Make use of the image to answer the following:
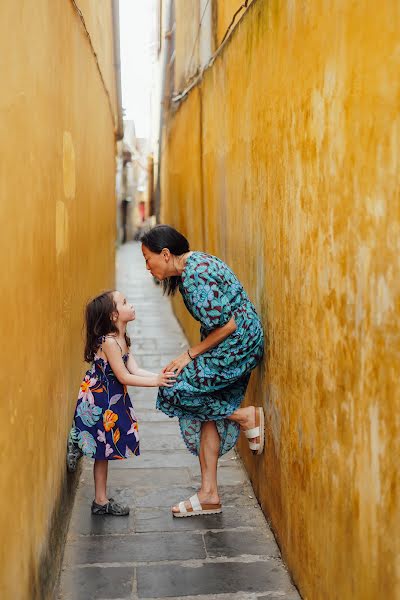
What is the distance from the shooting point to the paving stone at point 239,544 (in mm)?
3807

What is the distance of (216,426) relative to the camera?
425 cm

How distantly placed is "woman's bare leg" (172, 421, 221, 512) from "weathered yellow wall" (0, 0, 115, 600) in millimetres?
773

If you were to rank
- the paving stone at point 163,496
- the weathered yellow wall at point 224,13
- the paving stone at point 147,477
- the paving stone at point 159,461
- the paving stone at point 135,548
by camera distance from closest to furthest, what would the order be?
the paving stone at point 135,548
the paving stone at point 163,496
the paving stone at point 147,477
the weathered yellow wall at point 224,13
the paving stone at point 159,461

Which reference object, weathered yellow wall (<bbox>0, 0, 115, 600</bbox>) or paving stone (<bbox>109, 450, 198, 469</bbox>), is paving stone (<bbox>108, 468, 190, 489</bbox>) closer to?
paving stone (<bbox>109, 450, 198, 469</bbox>)

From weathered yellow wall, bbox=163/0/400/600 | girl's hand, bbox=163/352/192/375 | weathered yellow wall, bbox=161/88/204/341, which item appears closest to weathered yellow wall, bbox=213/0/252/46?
weathered yellow wall, bbox=163/0/400/600

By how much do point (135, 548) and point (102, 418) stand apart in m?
0.68

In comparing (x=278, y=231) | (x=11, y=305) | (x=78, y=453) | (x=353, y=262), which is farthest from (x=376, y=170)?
(x=78, y=453)

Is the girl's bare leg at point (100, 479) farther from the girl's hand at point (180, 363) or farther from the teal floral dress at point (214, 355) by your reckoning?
the girl's hand at point (180, 363)

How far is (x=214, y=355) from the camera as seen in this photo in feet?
12.9

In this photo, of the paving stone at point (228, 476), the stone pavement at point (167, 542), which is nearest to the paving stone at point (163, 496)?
the stone pavement at point (167, 542)

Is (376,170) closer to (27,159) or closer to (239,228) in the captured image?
(27,159)

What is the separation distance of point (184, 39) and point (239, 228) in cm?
612

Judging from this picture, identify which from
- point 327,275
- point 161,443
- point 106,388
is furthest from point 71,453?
point 327,275

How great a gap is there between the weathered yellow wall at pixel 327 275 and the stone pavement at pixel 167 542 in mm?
168
